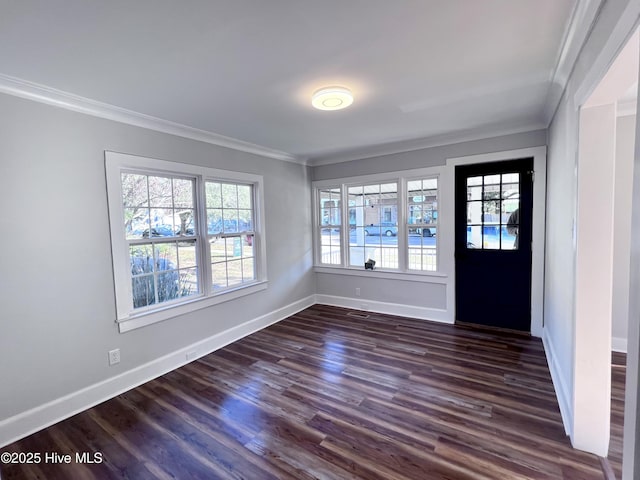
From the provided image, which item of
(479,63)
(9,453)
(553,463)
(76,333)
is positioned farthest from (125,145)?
(553,463)

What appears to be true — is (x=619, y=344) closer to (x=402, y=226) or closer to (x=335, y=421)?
(x=402, y=226)

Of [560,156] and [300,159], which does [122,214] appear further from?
[560,156]

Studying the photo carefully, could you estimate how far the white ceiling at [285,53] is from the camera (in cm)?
147

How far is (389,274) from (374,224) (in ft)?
2.55

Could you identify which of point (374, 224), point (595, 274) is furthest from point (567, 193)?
point (374, 224)

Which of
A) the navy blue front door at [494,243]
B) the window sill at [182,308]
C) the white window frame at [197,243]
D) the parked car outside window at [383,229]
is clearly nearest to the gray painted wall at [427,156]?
the navy blue front door at [494,243]

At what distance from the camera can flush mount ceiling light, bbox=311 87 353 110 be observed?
2322 millimetres

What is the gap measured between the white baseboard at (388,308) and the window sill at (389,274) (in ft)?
1.28

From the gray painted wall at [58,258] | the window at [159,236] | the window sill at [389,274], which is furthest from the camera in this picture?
the window sill at [389,274]

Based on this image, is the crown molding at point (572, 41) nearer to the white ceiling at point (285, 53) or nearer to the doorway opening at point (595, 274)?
the white ceiling at point (285, 53)

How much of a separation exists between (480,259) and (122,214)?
396 centimetres

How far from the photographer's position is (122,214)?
2.71 m

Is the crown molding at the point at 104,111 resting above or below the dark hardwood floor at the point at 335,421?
above

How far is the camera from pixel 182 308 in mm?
3191
